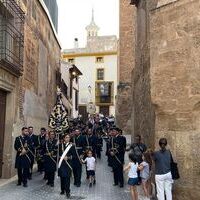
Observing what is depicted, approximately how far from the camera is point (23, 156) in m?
11.6

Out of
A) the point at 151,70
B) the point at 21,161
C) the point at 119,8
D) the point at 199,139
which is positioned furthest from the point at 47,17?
the point at 119,8

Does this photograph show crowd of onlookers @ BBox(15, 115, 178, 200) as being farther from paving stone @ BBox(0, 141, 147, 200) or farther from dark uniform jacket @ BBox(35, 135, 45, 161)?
paving stone @ BBox(0, 141, 147, 200)

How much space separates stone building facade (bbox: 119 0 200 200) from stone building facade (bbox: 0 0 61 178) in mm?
4864

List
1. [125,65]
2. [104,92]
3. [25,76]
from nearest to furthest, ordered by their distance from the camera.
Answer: [25,76]
[125,65]
[104,92]

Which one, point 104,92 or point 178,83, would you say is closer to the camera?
point 178,83

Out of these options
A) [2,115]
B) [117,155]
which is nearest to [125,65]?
[2,115]

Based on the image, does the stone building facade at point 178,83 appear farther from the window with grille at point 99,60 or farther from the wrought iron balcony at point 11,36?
the window with grille at point 99,60

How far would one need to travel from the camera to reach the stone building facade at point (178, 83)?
786 centimetres

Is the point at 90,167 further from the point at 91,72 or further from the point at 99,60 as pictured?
the point at 99,60

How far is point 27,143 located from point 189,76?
573cm

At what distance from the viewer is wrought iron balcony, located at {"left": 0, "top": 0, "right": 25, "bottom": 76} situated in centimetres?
1206

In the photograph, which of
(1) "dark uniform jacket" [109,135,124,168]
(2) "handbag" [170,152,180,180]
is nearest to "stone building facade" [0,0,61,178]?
(1) "dark uniform jacket" [109,135,124,168]

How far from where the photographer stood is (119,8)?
31438 mm

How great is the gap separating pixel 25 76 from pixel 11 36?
1718mm
